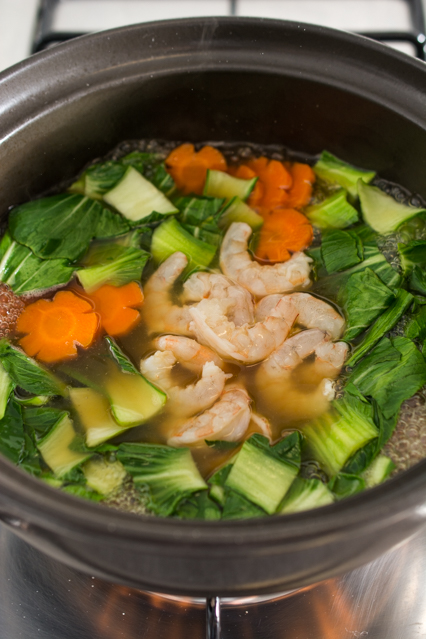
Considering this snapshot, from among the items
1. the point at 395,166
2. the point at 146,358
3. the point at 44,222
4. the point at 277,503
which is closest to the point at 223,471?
the point at 277,503

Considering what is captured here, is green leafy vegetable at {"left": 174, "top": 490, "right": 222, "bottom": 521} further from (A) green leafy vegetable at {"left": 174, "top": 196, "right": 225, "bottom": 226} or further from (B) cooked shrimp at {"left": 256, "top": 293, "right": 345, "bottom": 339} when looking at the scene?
(A) green leafy vegetable at {"left": 174, "top": 196, "right": 225, "bottom": 226}

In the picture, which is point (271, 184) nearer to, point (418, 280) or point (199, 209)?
point (199, 209)

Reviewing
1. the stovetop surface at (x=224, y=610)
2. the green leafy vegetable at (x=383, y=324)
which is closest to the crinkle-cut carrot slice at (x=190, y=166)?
the green leafy vegetable at (x=383, y=324)

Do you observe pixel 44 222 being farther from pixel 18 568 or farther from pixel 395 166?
pixel 395 166

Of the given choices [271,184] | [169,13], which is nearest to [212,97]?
[271,184]

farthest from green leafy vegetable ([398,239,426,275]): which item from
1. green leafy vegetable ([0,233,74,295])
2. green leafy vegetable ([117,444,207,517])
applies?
green leafy vegetable ([0,233,74,295])

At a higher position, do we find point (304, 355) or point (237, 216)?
point (237, 216)
